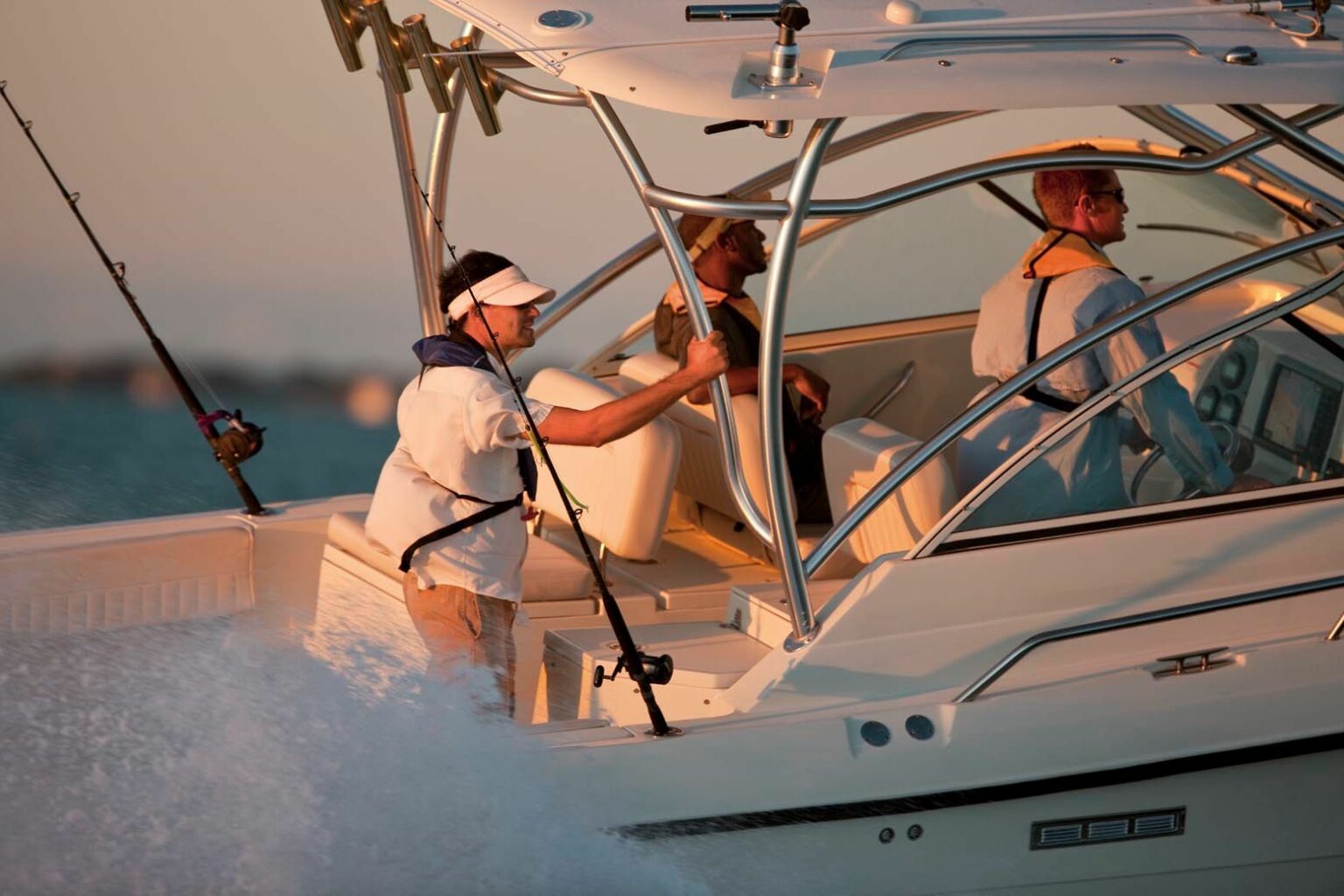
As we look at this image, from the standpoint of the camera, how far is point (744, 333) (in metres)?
4.84

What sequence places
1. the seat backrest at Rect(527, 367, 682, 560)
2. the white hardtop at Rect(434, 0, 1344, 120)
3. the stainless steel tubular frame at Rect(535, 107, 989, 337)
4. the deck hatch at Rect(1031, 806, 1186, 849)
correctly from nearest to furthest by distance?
the white hardtop at Rect(434, 0, 1344, 120) → the deck hatch at Rect(1031, 806, 1186, 849) → the seat backrest at Rect(527, 367, 682, 560) → the stainless steel tubular frame at Rect(535, 107, 989, 337)

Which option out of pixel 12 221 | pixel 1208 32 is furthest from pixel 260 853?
pixel 12 221

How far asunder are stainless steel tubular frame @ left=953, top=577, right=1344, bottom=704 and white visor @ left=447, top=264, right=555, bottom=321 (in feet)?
4.12

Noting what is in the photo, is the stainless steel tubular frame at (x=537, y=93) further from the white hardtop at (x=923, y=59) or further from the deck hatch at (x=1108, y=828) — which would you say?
the deck hatch at (x=1108, y=828)

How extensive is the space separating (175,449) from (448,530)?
58.4ft

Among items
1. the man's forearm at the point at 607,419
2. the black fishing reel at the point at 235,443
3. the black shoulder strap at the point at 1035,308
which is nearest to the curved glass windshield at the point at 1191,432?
the black shoulder strap at the point at 1035,308

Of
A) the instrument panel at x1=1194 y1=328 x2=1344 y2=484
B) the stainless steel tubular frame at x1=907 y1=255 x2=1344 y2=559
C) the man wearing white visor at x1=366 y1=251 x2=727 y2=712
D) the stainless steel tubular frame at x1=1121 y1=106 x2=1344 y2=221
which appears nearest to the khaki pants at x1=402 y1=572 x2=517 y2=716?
the man wearing white visor at x1=366 y1=251 x2=727 y2=712

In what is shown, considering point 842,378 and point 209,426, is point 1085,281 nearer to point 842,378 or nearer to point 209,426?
point 842,378

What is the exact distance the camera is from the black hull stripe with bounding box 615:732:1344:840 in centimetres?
333

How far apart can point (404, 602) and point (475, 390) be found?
56cm

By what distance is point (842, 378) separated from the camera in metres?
5.27

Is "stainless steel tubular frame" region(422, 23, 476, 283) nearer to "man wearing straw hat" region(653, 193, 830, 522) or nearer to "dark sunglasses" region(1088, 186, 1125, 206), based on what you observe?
"man wearing straw hat" region(653, 193, 830, 522)

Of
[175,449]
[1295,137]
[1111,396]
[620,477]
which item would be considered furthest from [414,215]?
[175,449]

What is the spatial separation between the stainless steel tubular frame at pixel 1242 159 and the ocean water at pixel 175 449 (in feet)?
45.6
